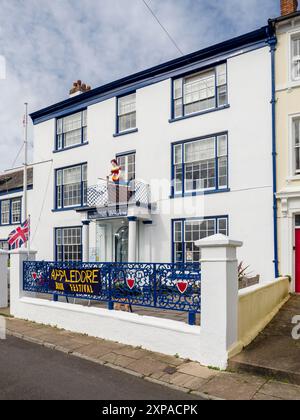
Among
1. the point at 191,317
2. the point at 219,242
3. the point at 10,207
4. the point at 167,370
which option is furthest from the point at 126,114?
the point at 167,370

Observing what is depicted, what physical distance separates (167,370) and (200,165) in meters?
9.95

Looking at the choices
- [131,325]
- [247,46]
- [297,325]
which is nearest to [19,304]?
[131,325]

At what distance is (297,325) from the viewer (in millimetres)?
8094

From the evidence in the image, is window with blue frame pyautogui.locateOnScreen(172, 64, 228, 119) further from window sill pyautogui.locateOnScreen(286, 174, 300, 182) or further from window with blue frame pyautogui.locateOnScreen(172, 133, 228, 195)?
window sill pyautogui.locateOnScreen(286, 174, 300, 182)

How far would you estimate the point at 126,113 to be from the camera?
57.3 ft

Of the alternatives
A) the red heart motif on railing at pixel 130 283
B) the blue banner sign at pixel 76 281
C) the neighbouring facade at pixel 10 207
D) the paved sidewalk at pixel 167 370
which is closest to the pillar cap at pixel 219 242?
the paved sidewalk at pixel 167 370

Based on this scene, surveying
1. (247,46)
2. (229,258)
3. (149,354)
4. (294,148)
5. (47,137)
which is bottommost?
(149,354)

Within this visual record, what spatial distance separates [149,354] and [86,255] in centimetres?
1053

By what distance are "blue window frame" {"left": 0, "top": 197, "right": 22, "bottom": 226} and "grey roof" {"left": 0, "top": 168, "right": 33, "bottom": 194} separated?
800 millimetres

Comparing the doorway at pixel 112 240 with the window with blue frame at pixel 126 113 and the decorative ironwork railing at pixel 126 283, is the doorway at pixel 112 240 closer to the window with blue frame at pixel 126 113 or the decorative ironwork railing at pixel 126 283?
the window with blue frame at pixel 126 113

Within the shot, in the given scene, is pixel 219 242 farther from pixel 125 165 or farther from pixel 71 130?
pixel 71 130

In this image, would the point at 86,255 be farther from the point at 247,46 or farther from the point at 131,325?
the point at 247,46

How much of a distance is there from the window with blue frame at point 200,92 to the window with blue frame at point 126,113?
2.31m

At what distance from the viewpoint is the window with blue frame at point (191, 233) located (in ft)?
46.8
